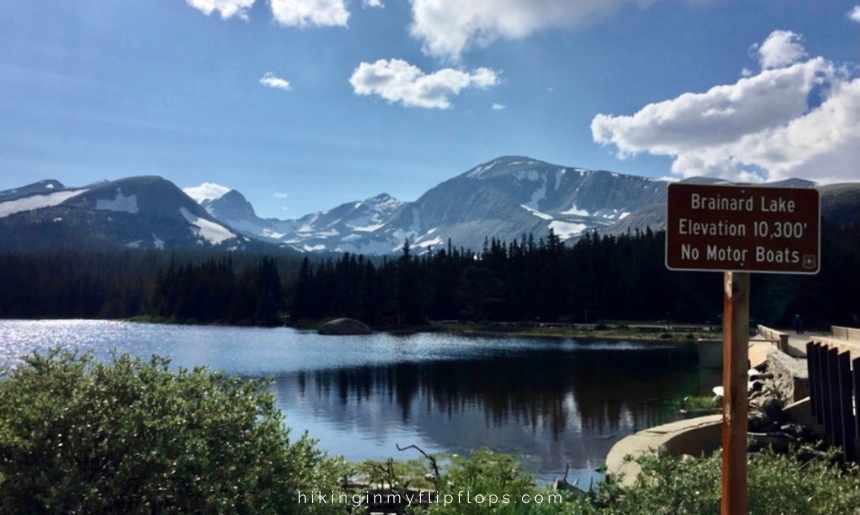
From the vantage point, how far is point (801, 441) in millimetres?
18281

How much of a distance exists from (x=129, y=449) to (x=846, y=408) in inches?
610

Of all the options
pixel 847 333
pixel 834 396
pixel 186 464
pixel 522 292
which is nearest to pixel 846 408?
pixel 834 396

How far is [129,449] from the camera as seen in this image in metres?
5.94

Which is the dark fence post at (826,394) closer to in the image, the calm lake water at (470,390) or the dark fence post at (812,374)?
the dark fence post at (812,374)

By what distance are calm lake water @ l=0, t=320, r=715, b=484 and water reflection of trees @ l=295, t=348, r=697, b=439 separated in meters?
0.07

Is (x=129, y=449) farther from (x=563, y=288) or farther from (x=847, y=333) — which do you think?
(x=563, y=288)

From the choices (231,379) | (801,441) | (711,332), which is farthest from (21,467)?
(711,332)

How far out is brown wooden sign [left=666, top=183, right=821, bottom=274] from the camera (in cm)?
502

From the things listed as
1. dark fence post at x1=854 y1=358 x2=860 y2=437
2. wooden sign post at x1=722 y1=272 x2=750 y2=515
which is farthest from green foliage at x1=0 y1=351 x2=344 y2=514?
dark fence post at x1=854 y1=358 x2=860 y2=437

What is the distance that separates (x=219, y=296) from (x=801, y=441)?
410ft

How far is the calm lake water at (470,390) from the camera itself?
24.2m

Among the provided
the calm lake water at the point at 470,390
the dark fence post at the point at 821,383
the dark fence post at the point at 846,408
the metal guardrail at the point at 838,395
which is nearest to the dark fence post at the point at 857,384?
the metal guardrail at the point at 838,395

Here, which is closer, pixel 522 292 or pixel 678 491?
pixel 678 491

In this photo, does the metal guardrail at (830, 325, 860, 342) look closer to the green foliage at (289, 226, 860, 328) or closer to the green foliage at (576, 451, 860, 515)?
the green foliage at (576, 451, 860, 515)
